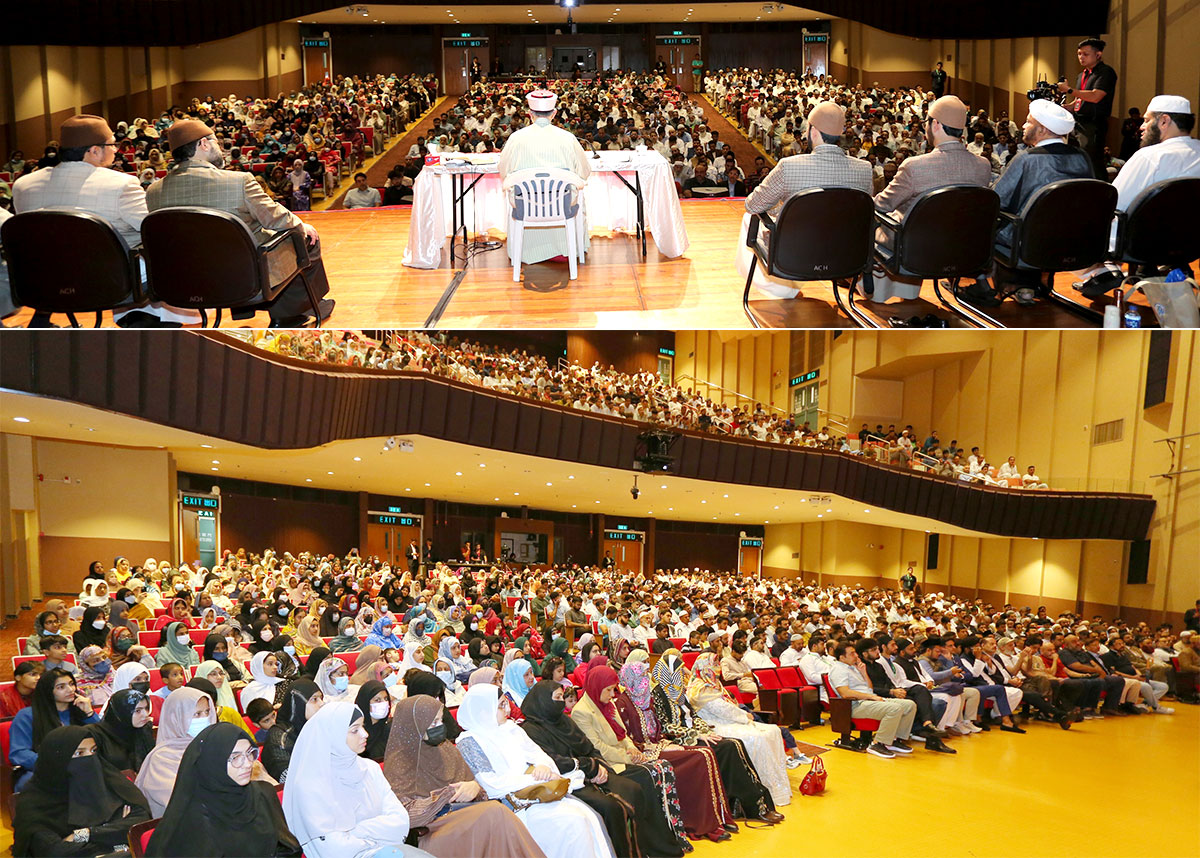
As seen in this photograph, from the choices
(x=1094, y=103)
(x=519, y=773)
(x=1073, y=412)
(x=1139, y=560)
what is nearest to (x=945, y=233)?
(x=1073, y=412)

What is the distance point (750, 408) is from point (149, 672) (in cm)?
392

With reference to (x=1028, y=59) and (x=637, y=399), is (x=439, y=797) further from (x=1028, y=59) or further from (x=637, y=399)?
(x=1028, y=59)

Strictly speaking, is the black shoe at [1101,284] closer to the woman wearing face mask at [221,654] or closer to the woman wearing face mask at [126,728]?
the woman wearing face mask at [126,728]

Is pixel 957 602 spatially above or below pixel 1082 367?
below

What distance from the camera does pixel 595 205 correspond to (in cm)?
826

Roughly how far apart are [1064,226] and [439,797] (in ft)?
13.4

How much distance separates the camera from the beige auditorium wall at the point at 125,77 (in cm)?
1036

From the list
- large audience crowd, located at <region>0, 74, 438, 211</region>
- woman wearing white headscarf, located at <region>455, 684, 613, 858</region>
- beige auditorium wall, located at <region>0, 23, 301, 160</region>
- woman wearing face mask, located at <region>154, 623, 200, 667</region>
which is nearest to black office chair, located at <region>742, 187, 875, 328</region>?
woman wearing white headscarf, located at <region>455, 684, 613, 858</region>

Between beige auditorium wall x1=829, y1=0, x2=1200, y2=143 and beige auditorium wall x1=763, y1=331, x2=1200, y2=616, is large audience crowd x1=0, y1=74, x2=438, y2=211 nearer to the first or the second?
beige auditorium wall x1=829, y1=0, x2=1200, y2=143

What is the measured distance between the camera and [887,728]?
6578 millimetres

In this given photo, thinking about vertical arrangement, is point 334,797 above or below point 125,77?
below

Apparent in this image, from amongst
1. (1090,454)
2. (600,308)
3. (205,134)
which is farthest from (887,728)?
(205,134)

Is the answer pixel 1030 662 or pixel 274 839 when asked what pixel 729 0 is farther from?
pixel 274 839

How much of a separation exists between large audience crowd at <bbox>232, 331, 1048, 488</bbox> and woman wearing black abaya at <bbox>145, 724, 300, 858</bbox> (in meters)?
3.07
